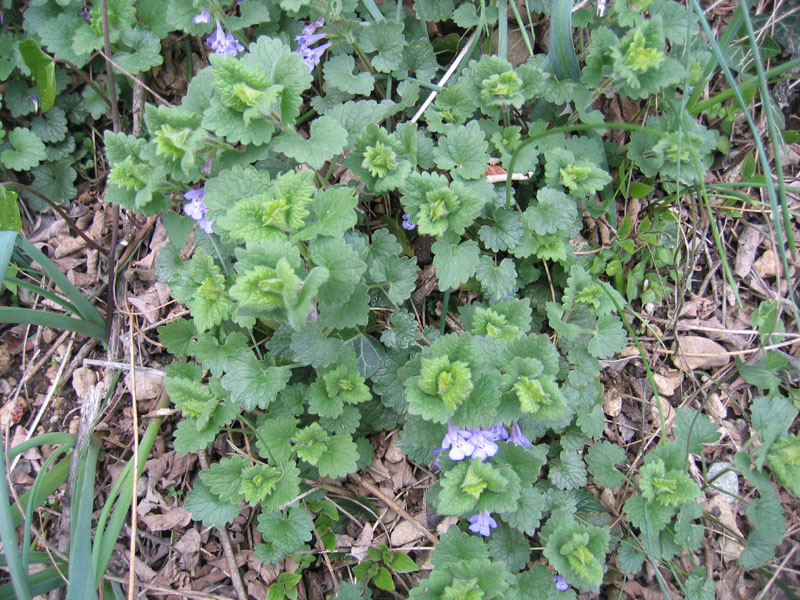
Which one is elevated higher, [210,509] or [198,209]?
[198,209]

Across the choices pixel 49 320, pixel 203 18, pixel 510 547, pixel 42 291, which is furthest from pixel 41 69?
pixel 510 547

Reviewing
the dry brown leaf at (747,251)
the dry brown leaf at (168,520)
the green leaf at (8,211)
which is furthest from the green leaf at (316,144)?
the dry brown leaf at (747,251)

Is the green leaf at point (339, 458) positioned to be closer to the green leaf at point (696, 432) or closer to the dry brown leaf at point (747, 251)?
the green leaf at point (696, 432)

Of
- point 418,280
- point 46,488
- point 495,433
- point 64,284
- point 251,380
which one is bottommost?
point 495,433

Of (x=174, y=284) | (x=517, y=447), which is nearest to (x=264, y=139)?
(x=174, y=284)

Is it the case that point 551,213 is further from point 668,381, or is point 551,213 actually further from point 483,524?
point 483,524

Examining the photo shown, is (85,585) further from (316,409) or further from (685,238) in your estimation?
(685,238)

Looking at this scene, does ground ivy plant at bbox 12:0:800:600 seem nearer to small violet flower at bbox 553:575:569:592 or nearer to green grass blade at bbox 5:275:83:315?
small violet flower at bbox 553:575:569:592

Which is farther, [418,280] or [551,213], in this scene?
[418,280]
